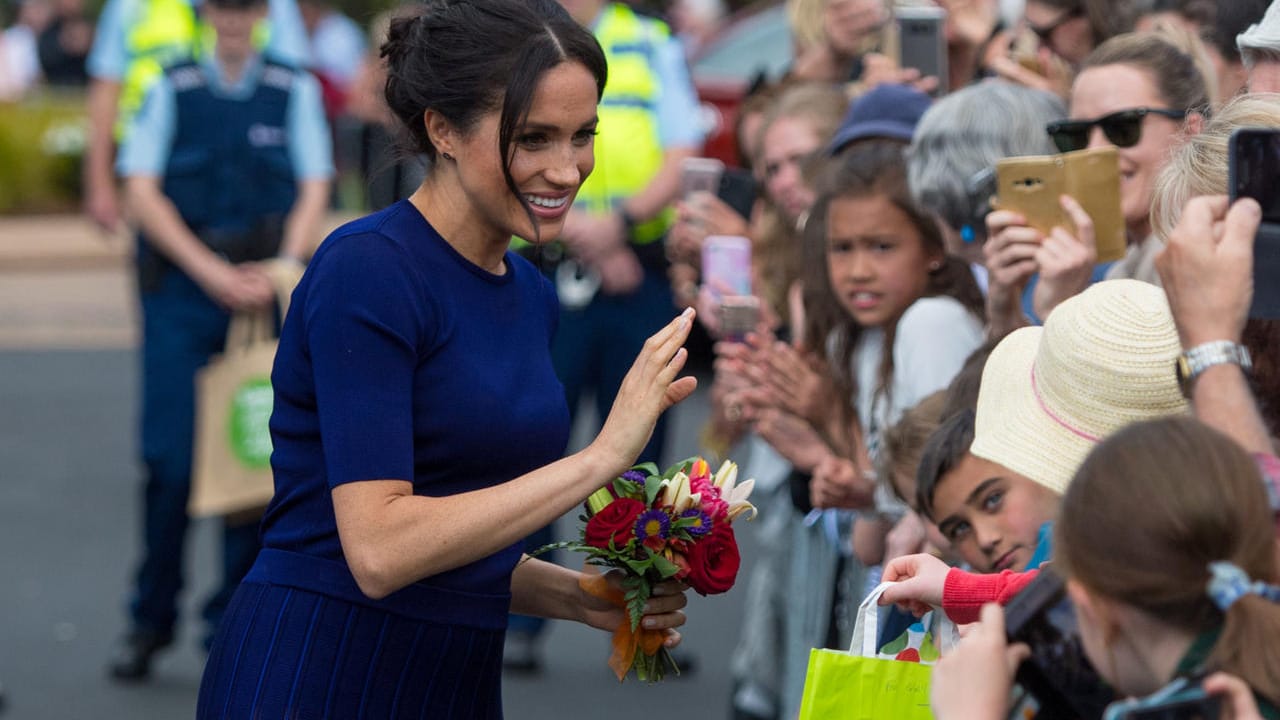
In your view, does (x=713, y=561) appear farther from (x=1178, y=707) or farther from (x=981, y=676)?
(x=1178, y=707)

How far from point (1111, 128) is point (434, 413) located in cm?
178

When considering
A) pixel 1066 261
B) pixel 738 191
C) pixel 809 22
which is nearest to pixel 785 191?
pixel 738 191

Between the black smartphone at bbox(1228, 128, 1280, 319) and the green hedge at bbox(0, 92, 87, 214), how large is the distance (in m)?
17.7

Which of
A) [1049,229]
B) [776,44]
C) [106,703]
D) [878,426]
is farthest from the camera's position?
[776,44]

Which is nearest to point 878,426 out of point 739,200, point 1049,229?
point 1049,229

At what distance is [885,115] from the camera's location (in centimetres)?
468

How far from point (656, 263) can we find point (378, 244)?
403 centimetres

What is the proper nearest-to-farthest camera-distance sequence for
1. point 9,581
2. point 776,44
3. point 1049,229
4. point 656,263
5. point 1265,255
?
point 1265,255, point 1049,229, point 656,263, point 9,581, point 776,44

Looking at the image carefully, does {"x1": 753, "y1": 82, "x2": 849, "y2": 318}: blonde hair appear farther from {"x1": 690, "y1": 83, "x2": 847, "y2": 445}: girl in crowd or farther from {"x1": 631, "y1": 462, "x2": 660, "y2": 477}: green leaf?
{"x1": 631, "y1": 462, "x2": 660, "y2": 477}: green leaf

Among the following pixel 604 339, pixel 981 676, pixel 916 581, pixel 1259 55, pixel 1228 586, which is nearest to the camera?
pixel 1228 586

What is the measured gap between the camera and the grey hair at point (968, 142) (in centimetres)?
396

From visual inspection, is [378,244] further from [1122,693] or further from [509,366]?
[1122,693]

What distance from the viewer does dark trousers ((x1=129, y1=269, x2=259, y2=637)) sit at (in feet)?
21.0

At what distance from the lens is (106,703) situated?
20.4 feet
